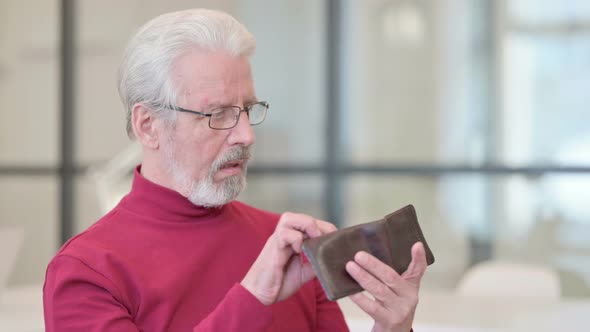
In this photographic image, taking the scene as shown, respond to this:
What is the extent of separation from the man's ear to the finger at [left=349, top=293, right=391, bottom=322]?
53cm

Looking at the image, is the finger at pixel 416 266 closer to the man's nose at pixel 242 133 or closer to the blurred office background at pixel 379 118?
the man's nose at pixel 242 133

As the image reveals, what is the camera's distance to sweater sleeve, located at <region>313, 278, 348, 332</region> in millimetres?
1688

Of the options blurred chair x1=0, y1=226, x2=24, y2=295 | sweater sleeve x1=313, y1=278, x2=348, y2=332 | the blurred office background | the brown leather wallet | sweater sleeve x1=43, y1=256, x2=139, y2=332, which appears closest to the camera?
the brown leather wallet

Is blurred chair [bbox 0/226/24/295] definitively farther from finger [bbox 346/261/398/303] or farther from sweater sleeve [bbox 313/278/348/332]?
finger [bbox 346/261/398/303]

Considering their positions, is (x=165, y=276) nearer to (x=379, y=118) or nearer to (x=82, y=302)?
(x=82, y=302)

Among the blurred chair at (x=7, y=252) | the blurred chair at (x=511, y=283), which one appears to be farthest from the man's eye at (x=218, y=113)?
the blurred chair at (x=511, y=283)

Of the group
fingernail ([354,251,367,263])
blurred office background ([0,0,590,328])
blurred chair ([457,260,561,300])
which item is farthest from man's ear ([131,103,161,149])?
blurred office background ([0,0,590,328])

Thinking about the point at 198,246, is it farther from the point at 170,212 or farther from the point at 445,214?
the point at 445,214

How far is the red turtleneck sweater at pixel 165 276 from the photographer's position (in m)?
1.35

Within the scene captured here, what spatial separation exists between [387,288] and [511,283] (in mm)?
2021

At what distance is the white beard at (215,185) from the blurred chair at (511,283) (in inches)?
69.6

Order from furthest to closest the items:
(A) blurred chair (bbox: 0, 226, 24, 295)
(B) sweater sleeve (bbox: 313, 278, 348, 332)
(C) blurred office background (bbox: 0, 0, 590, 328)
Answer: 1. (C) blurred office background (bbox: 0, 0, 590, 328)
2. (A) blurred chair (bbox: 0, 226, 24, 295)
3. (B) sweater sleeve (bbox: 313, 278, 348, 332)

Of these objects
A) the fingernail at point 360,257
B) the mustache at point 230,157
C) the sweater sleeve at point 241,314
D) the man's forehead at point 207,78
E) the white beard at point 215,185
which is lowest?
the sweater sleeve at point 241,314

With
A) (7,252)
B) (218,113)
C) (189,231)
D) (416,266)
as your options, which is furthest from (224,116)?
(7,252)
